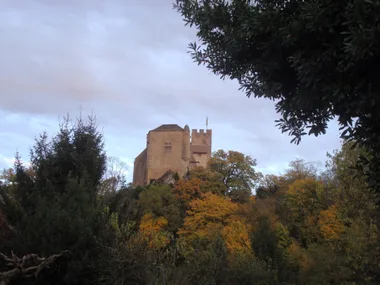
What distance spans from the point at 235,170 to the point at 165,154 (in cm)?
3152

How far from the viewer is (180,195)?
48.0m

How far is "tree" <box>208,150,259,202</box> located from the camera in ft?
176

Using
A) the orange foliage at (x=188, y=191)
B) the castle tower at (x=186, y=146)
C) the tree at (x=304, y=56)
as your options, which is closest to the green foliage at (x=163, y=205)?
the orange foliage at (x=188, y=191)

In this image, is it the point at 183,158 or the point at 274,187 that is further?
the point at 183,158

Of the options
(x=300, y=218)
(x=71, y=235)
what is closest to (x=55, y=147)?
(x=71, y=235)

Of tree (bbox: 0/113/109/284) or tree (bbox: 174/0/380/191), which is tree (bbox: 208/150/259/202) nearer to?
tree (bbox: 0/113/109/284)

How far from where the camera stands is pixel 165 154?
282 ft

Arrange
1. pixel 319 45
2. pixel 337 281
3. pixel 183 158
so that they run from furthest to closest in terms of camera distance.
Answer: pixel 183 158
pixel 337 281
pixel 319 45

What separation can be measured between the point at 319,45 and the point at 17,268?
22.6 ft

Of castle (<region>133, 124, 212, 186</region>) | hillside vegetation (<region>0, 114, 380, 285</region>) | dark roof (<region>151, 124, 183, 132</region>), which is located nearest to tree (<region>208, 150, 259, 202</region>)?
castle (<region>133, 124, 212, 186</region>)

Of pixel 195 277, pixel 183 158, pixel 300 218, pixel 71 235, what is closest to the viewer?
pixel 71 235

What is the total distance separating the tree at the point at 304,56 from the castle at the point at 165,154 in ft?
252

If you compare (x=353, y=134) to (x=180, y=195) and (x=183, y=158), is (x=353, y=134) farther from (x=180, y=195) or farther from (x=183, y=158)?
(x=183, y=158)

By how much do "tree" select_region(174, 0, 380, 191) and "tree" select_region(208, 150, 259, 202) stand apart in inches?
1885
